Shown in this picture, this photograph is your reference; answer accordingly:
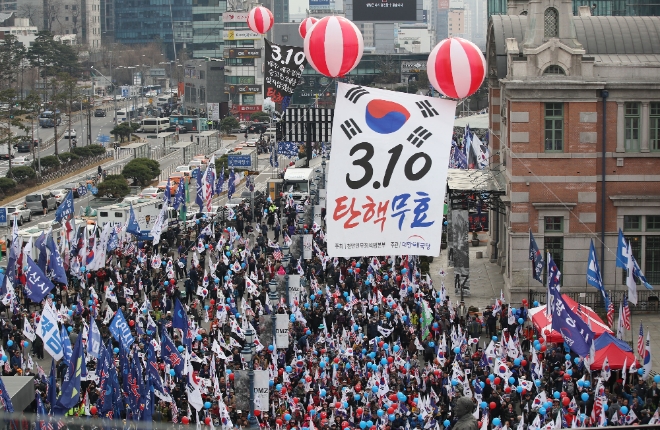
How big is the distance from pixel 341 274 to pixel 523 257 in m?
6.83

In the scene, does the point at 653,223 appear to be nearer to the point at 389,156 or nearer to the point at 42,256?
the point at 42,256

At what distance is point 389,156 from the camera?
1524 cm

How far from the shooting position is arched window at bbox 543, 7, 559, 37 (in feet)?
134

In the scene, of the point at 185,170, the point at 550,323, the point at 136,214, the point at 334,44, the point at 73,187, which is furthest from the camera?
the point at 185,170

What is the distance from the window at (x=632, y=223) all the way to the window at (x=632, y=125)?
228 centimetres

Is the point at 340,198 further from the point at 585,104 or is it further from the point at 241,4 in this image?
the point at 241,4

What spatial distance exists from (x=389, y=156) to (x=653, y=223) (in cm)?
2691

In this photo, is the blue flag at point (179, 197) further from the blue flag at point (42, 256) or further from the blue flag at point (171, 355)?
the blue flag at point (171, 355)

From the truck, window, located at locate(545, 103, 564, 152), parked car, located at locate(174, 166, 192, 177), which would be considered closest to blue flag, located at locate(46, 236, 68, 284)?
the truck

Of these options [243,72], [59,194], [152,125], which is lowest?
[59,194]

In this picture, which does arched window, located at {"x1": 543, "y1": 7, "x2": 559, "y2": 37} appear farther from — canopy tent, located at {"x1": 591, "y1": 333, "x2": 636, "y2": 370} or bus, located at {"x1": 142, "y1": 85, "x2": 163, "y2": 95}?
bus, located at {"x1": 142, "y1": 85, "x2": 163, "y2": 95}

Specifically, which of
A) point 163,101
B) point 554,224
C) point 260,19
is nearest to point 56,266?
point 554,224

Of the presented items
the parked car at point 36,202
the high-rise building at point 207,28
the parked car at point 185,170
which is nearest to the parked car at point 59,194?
the parked car at point 36,202

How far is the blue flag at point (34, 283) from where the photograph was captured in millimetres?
37375
